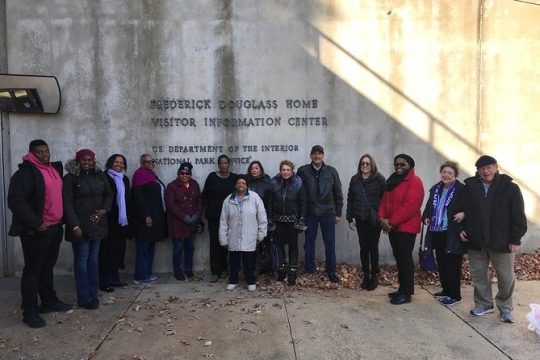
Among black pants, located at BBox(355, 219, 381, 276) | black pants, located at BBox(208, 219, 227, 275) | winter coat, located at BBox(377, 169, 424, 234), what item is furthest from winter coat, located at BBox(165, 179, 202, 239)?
winter coat, located at BBox(377, 169, 424, 234)

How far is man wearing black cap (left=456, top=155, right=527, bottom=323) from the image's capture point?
493 cm

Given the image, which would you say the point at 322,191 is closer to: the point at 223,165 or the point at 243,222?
the point at 243,222

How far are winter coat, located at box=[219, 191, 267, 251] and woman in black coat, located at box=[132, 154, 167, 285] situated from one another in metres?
1.13

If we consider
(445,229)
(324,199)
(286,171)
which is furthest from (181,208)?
(445,229)

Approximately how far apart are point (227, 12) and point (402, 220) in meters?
4.31

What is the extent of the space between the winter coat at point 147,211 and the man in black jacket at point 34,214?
4.64 feet

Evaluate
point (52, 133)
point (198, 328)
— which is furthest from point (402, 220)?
point (52, 133)

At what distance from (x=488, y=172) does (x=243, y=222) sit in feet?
10.2

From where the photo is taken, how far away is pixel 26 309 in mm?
5035

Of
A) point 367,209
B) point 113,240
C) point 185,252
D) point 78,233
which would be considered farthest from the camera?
point 185,252

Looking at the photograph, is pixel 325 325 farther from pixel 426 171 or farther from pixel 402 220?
pixel 426 171

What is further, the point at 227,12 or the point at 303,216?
the point at 227,12

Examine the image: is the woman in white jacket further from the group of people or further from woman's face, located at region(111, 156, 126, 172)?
woman's face, located at region(111, 156, 126, 172)

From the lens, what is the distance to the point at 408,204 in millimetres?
5633
